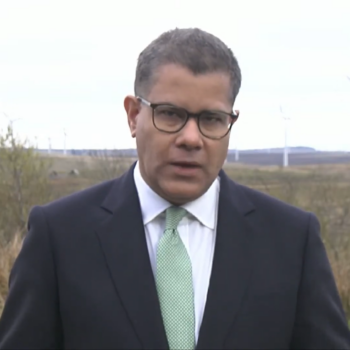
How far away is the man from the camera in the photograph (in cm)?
242

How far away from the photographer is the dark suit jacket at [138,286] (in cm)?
243

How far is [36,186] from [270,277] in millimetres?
11104

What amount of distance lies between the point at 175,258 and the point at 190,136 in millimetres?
412

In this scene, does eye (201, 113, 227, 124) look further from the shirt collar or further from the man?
A: the shirt collar

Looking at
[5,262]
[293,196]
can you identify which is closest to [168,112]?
[5,262]

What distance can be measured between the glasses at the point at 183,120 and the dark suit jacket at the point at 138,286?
33 cm

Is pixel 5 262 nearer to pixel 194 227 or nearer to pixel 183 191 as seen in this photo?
pixel 194 227

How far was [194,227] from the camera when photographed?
2596 mm

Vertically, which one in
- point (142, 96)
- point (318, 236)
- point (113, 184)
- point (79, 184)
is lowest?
point (79, 184)

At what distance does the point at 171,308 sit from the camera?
96.0 inches

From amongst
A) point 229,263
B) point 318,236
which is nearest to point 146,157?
point 229,263

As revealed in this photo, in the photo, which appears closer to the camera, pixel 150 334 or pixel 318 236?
pixel 150 334

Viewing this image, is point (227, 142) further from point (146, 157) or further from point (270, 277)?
point (270, 277)

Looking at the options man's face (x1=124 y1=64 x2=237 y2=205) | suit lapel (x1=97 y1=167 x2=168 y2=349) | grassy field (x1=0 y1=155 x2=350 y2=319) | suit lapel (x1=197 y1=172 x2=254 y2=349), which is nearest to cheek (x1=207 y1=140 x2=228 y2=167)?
man's face (x1=124 y1=64 x2=237 y2=205)
